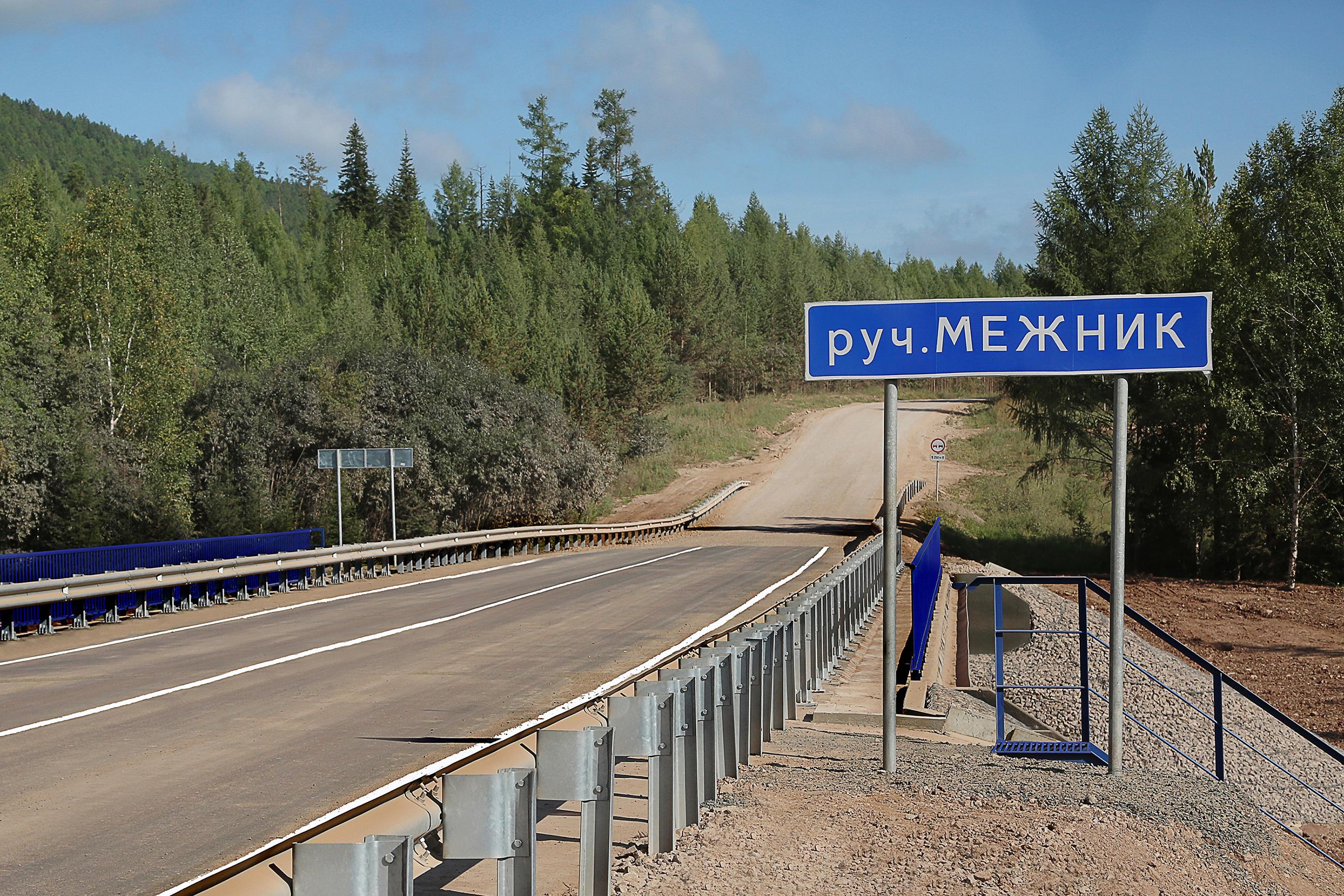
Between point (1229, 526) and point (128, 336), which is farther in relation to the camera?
point (128, 336)

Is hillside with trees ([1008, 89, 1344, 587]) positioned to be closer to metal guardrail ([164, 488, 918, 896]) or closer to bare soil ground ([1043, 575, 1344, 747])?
bare soil ground ([1043, 575, 1344, 747])

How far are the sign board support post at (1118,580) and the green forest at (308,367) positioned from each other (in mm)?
34019

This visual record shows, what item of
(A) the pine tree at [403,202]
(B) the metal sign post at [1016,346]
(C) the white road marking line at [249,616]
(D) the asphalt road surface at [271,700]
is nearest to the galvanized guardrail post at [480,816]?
(D) the asphalt road surface at [271,700]

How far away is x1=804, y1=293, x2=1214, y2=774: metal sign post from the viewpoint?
916cm

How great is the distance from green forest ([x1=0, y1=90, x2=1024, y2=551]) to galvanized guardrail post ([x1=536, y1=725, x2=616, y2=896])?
35.9 metres

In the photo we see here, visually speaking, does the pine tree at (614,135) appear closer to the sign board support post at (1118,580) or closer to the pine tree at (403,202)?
the pine tree at (403,202)

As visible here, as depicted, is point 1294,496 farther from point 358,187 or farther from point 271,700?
point 358,187

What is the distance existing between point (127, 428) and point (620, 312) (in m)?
36.6

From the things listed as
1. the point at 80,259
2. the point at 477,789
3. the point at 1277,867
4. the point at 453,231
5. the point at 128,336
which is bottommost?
the point at 1277,867

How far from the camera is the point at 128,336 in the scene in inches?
1925

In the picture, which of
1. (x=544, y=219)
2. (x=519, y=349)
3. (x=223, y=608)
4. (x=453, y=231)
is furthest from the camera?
(x=544, y=219)

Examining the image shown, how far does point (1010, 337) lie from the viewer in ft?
30.7

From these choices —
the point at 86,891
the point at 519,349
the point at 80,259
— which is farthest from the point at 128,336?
the point at 86,891

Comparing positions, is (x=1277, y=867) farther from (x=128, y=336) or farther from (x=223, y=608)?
(x=128, y=336)
